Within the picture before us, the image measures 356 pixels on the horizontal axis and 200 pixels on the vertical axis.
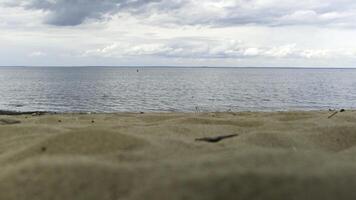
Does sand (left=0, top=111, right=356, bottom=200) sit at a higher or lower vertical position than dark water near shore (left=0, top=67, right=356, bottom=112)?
higher

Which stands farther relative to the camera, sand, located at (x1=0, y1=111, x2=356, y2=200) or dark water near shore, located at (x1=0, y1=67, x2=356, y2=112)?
dark water near shore, located at (x1=0, y1=67, x2=356, y2=112)

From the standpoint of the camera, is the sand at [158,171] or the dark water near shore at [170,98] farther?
the dark water near shore at [170,98]

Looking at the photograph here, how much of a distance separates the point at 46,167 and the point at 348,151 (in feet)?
10.4

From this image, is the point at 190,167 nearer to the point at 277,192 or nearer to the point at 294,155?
the point at 277,192

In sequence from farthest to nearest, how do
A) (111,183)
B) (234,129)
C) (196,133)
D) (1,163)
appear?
1. (234,129)
2. (196,133)
3. (1,163)
4. (111,183)

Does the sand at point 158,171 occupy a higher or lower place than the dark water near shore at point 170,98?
higher

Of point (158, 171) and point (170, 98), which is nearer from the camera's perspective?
point (158, 171)

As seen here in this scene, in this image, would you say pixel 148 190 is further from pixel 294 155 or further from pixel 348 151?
pixel 348 151

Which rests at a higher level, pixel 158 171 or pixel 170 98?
pixel 158 171

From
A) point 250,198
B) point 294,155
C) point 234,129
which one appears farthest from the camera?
point 234,129

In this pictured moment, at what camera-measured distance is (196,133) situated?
616 cm

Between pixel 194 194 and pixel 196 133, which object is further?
pixel 196 133

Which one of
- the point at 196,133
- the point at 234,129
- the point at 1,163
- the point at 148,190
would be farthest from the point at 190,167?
the point at 234,129

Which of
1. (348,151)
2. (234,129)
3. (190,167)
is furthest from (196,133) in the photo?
(190,167)
